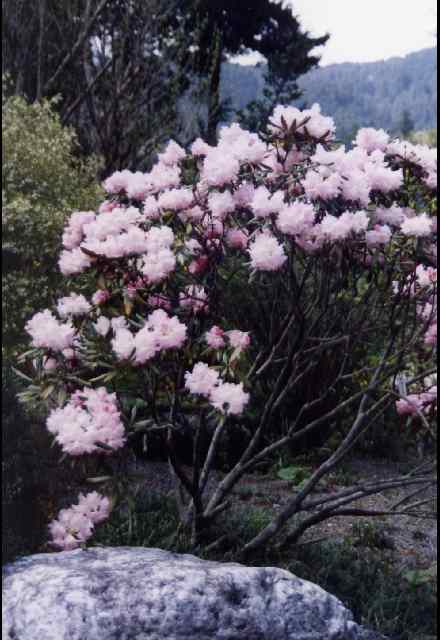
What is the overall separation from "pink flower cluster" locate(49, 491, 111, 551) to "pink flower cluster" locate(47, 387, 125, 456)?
0.98 ft

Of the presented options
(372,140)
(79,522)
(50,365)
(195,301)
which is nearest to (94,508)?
(79,522)

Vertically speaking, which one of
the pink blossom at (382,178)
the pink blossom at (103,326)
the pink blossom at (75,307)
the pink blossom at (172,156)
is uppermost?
the pink blossom at (172,156)

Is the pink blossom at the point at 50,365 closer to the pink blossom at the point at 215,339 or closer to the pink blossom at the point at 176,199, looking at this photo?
the pink blossom at the point at 215,339

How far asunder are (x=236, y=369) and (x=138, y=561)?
0.75m

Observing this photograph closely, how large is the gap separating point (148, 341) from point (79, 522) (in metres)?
0.74

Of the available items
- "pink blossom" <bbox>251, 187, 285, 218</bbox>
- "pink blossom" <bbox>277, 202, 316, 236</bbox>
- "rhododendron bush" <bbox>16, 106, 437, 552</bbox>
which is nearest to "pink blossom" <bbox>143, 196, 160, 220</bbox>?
"rhododendron bush" <bbox>16, 106, 437, 552</bbox>

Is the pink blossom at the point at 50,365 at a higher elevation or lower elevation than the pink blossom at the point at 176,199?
lower

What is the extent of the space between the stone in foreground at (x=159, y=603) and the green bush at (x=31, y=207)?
421cm

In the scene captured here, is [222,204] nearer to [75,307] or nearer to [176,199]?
[176,199]

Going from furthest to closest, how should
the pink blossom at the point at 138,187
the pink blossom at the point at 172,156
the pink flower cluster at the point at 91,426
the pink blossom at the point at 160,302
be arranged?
the pink blossom at the point at 172,156 < the pink blossom at the point at 138,187 < the pink blossom at the point at 160,302 < the pink flower cluster at the point at 91,426

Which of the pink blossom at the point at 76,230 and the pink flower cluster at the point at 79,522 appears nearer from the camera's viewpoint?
the pink flower cluster at the point at 79,522

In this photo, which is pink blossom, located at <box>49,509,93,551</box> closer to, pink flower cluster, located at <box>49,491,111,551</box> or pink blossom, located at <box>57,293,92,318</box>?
pink flower cluster, located at <box>49,491,111,551</box>

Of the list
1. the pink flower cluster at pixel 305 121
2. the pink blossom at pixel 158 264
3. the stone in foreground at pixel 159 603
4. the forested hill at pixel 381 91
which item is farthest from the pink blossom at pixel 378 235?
the forested hill at pixel 381 91

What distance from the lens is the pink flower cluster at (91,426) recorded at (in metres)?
2.53
